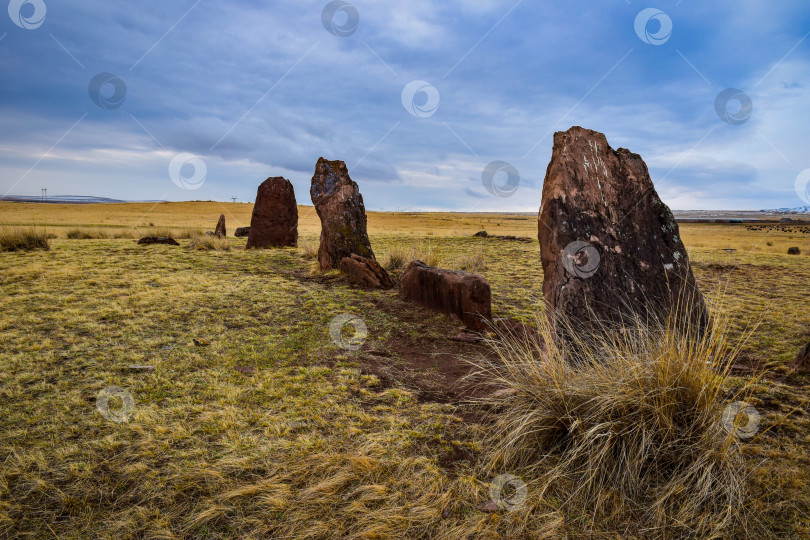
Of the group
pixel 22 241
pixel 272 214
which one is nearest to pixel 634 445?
pixel 272 214

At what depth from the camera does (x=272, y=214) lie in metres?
16.0

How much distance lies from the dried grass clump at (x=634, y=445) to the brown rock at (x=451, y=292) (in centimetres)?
270

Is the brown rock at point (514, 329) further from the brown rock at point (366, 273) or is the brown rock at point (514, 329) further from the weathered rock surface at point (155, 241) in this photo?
the weathered rock surface at point (155, 241)

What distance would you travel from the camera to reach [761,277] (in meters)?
11.4

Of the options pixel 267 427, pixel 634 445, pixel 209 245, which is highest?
pixel 209 245

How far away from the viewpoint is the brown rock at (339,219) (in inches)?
424

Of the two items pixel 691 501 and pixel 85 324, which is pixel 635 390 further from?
pixel 85 324

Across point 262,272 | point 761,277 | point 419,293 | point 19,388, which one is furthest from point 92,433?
point 761,277

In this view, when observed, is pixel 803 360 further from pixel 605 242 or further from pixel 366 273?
pixel 366 273

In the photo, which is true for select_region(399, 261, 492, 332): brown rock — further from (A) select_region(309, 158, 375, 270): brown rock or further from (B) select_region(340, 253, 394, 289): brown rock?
(A) select_region(309, 158, 375, 270): brown rock

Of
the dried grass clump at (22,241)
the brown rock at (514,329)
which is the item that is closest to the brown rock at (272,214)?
the dried grass clump at (22,241)

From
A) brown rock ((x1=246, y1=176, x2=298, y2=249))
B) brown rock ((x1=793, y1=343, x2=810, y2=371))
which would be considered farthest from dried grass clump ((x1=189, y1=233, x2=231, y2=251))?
brown rock ((x1=793, y1=343, x2=810, y2=371))

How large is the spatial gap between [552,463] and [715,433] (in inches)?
39.8

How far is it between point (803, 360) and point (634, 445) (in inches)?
136
